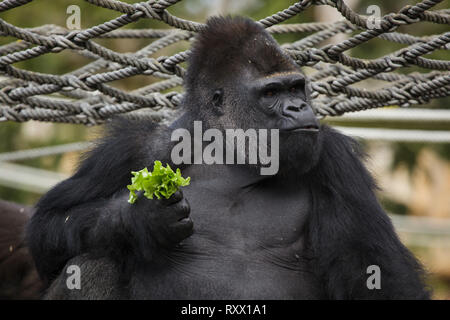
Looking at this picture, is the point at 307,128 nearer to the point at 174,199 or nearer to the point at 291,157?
the point at 291,157

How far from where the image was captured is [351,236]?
142 inches

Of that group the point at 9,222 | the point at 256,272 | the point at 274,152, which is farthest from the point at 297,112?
the point at 9,222

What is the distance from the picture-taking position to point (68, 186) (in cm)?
385

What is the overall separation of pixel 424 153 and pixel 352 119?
6.31 m

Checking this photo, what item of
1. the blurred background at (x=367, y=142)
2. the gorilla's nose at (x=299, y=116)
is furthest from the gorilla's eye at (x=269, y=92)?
the blurred background at (x=367, y=142)

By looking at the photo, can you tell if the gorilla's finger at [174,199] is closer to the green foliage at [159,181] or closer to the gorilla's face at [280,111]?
the green foliage at [159,181]

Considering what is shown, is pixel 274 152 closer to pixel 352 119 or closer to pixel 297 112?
pixel 297 112

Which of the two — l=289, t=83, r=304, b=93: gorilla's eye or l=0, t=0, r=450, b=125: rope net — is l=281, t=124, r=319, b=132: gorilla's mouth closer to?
l=289, t=83, r=304, b=93: gorilla's eye

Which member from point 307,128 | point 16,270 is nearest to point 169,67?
point 307,128

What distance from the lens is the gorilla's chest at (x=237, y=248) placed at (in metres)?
3.54

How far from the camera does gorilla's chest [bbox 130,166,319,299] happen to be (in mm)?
3537

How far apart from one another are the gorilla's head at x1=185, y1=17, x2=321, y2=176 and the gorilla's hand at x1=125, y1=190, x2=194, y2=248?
0.55m

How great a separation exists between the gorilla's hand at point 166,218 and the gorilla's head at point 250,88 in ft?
1.81

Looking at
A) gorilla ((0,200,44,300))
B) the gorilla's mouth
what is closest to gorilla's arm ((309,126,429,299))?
the gorilla's mouth
